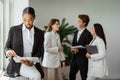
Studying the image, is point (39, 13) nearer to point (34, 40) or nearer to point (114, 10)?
point (114, 10)

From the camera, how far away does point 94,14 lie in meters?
6.62

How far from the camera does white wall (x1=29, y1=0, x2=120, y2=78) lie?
638 centimetres

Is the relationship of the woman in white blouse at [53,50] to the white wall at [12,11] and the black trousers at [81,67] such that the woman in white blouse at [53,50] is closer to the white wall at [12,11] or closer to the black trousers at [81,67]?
the black trousers at [81,67]

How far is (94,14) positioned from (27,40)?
4.23 m

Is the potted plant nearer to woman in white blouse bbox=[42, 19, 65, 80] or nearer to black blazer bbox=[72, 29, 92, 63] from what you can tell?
woman in white blouse bbox=[42, 19, 65, 80]

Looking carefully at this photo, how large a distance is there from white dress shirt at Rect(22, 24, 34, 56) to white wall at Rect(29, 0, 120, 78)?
3.69 metres

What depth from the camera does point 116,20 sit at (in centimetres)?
673

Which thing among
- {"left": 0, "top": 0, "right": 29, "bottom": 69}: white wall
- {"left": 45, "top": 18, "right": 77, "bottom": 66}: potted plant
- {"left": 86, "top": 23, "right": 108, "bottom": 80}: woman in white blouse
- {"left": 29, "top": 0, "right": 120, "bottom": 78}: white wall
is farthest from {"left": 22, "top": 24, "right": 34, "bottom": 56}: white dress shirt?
{"left": 29, "top": 0, "right": 120, "bottom": 78}: white wall

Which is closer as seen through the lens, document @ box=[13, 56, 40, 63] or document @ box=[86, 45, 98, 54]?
document @ box=[13, 56, 40, 63]

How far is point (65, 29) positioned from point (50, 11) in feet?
2.52

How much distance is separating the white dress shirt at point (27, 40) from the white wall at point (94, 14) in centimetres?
369

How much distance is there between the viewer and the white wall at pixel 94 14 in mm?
6375

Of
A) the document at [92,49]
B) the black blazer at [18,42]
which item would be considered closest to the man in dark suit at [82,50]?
the document at [92,49]

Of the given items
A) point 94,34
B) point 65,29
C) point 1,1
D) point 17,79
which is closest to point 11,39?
point 17,79
